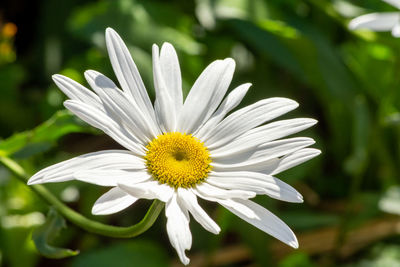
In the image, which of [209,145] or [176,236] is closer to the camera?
[176,236]

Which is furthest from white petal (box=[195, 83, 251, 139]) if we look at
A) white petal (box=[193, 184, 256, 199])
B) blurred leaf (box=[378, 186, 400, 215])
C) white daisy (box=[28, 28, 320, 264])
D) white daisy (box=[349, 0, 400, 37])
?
blurred leaf (box=[378, 186, 400, 215])

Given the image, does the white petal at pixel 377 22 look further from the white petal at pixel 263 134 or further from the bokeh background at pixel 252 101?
the white petal at pixel 263 134

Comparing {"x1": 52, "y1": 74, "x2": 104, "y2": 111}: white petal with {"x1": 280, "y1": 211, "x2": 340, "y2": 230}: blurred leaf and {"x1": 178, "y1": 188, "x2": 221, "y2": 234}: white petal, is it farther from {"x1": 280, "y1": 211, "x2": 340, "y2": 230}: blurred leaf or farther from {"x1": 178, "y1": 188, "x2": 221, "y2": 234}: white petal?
{"x1": 280, "y1": 211, "x2": 340, "y2": 230}: blurred leaf

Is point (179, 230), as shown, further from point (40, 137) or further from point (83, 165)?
point (40, 137)

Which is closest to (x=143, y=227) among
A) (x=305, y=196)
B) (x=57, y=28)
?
(x=305, y=196)

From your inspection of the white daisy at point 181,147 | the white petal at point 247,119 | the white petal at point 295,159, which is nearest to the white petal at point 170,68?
the white daisy at point 181,147

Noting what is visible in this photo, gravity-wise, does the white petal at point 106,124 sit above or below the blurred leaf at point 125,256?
above

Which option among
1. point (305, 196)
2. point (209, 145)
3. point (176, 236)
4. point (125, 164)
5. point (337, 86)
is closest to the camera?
point (176, 236)

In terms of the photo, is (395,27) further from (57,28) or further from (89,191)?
(57,28)
